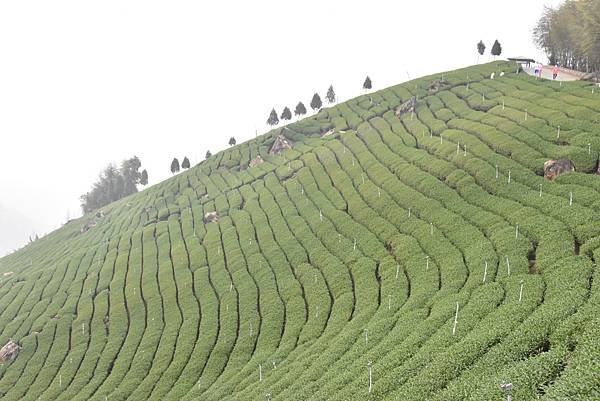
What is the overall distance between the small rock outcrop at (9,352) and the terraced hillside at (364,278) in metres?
1.21

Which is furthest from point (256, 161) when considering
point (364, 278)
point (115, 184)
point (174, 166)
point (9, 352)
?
point (115, 184)

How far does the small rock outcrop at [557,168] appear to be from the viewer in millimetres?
54875

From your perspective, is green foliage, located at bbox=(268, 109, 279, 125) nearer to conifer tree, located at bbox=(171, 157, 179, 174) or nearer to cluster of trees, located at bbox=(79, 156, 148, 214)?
conifer tree, located at bbox=(171, 157, 179, 174)

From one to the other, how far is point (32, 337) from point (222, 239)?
30.9 meters

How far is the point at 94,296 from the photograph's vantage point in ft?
A: 255

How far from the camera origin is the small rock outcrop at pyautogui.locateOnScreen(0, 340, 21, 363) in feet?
221

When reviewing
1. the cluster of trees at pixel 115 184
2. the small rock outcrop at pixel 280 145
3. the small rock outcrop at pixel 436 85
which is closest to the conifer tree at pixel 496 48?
the small rock outcrop at pixel 436 85

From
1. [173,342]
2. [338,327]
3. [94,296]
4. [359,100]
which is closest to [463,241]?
[338,327]

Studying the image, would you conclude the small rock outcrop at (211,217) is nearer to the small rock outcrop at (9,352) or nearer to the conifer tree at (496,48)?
the small rock outcrop at (9,352)

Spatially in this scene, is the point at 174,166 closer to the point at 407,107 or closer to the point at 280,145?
the point at 280,145

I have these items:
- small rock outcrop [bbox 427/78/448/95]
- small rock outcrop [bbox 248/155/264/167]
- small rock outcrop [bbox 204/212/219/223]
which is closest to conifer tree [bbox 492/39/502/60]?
small rock outcrop [bbox 427/78/448/95]

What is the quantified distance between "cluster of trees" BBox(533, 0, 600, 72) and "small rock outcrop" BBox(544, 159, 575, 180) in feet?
158

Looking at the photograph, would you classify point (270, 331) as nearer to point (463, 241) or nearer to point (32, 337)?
point (463, 241)

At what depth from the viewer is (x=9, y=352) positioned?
223 feet
